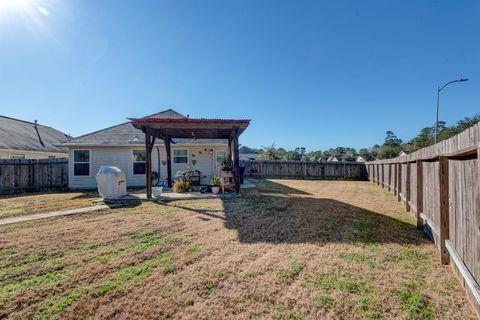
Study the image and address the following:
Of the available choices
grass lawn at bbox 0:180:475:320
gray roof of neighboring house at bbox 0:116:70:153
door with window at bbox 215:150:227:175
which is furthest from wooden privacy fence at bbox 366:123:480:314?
gray roof of neighboring house at bbox 0:116:70:153

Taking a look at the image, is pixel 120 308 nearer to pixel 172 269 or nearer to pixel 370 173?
pixel 172 269

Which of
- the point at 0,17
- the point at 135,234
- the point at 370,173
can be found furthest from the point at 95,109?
the point at 370,173

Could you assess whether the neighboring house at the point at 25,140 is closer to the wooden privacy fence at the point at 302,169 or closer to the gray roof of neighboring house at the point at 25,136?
the gray roof of neighboring house at the point at 25,136

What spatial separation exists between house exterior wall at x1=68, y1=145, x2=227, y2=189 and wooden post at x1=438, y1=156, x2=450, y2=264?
424 inches

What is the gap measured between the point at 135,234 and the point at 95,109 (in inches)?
638

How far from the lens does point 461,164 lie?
109 inches

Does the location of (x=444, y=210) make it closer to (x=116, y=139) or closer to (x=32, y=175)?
(x=116, y=139)

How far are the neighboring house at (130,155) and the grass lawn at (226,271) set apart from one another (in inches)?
301

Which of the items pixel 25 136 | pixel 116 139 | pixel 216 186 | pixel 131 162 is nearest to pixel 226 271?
pixel 216 186

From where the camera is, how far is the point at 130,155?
42.2 feet

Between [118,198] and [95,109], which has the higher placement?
[95,109]

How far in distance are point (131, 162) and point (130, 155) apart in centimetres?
39

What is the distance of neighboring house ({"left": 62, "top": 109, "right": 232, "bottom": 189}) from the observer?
1250 cm

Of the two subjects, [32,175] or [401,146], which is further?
[401,146]
